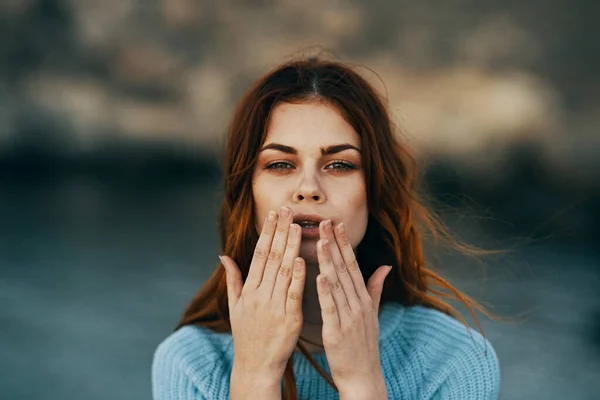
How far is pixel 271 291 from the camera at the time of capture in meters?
1.73

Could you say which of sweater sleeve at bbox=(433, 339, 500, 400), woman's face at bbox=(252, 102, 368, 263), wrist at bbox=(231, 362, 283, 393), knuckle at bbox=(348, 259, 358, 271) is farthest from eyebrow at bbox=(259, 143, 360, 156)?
sweater sleeve at bbox=(433, 339, 500, 400)

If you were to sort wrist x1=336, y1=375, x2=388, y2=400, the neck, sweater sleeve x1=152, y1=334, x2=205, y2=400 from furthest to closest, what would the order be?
the neck
sweater sleeve x1=152, y1=334, x2=205, y2=400
wrist x1=336, y1=375, x2=388, y2=400

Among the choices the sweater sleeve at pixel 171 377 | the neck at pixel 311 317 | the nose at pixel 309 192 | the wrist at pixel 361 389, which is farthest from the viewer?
the neck at pixel 311 317

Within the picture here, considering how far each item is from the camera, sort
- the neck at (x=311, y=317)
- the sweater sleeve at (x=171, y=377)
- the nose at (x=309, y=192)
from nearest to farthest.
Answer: the nose at (x=309, y=192), the sweater sleeve at (x=171, y=377), the neck at (x=311, y=317)

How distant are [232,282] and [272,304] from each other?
16 cm

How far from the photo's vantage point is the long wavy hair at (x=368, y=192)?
1.93 m

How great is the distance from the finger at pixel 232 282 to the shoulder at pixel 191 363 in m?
0.25

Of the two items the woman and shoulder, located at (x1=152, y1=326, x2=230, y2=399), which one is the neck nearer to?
the woman

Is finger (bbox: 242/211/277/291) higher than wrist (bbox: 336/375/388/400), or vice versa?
finger (bbox: 242/211/277/291)

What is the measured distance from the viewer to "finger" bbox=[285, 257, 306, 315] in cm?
170

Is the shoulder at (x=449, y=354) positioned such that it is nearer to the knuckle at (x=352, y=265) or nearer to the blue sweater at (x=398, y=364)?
the blue sweater at (x=398, y=364)

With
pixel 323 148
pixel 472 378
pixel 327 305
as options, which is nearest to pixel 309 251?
pixel 327 305

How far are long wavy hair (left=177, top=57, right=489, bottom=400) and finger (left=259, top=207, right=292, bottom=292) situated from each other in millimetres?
244

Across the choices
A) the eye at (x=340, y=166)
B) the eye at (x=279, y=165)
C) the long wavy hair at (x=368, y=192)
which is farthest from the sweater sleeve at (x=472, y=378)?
the eye at (x=279, y=165)
